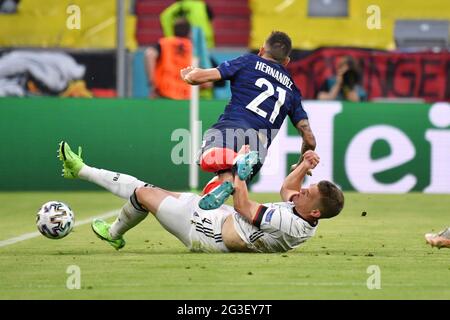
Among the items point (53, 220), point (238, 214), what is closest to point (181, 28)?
point (53, 220)

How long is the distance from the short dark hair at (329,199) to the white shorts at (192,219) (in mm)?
814

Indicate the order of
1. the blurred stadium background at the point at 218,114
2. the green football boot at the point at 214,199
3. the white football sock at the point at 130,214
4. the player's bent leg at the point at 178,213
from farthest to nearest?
the white football sock at the point at 130,214, the player's bent leg at the point at 178,213, the blurred stadium background at the point at 218,114, the green football boot at the point at 214,199

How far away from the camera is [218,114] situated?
754 inches

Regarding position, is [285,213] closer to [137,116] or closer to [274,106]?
[274,106]

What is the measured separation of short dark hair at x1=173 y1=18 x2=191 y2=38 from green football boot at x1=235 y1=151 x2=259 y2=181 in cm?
1189

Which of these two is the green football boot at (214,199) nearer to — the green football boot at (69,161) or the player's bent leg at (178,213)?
the player's bent leg at (178,213)

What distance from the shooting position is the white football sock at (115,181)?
35.0 feet

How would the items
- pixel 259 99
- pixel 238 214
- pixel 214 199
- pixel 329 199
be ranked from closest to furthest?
1. pixel 214 199
2. pixel 329 199
3. pixel 238 214
4. pixel 259 99

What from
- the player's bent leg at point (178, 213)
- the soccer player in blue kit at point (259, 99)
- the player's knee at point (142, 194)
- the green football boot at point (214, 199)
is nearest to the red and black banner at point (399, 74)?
the soccer player in blue kit at point (259, 99)

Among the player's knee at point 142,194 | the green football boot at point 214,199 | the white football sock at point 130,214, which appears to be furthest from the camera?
the white football sock at point 130,214

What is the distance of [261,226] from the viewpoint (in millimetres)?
9969

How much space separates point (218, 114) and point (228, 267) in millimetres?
9726

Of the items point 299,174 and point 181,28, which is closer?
point 299,174

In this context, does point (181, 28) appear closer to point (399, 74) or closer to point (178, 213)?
point (399, 74)
